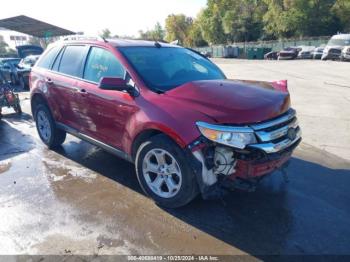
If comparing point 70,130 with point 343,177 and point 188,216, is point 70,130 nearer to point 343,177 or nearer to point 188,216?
point 188,216

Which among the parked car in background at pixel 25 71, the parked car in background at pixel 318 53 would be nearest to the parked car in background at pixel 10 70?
the parked car in background at pixel 25 71

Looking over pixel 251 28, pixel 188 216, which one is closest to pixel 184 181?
pixel 188 216

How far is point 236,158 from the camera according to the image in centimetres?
337

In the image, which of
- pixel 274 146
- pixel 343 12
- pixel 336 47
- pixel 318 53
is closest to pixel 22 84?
pixel 274 146

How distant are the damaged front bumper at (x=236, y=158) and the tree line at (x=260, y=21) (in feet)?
112

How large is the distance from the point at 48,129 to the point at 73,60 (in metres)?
1.49

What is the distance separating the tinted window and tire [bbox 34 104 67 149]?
72 centimetres

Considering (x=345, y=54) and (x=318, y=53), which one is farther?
(x=318, y=53)

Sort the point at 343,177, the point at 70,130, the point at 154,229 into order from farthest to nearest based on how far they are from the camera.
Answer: the point at 70,130, the point at 343,177, the point at 154,229

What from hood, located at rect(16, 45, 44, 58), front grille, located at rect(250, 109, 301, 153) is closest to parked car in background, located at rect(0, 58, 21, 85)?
hood, located at rect(16, 45, 44, 58)

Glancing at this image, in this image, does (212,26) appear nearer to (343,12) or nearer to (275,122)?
(343,12)

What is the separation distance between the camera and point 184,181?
11.6ft

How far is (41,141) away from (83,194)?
2.81 m

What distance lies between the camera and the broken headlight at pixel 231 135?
3.26 m
